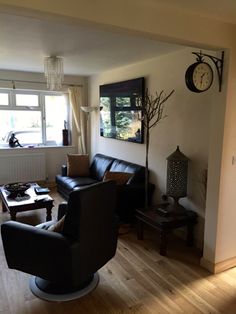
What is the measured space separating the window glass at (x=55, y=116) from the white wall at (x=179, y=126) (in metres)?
2.00

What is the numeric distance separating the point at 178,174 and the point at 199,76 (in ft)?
3.86

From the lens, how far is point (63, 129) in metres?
5.94

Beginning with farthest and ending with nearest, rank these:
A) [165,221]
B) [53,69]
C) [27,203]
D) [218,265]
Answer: [53,69]
[27,203]
[165,221]
[218,265]

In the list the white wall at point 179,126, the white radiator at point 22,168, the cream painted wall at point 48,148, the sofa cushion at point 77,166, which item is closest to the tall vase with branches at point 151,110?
the white wall at point 179,126

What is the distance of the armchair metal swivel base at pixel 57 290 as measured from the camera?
228 centimetres

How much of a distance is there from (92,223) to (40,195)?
2.03 meters

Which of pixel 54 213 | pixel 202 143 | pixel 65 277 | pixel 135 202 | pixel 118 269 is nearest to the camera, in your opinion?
pixel 65 277

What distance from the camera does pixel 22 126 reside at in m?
5.63

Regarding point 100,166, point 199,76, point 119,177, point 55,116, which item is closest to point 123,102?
point 100,166

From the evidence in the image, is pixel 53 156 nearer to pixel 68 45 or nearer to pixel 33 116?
pixel 33 116

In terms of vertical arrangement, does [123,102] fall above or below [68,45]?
below

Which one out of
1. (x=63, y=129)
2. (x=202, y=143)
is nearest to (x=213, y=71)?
(x=202, y=143)

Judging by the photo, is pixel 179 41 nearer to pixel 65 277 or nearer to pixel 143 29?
pixel 143 29

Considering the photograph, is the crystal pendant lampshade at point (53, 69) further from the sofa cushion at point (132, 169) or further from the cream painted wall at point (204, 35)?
the cream painted wall at point (204, 35)
